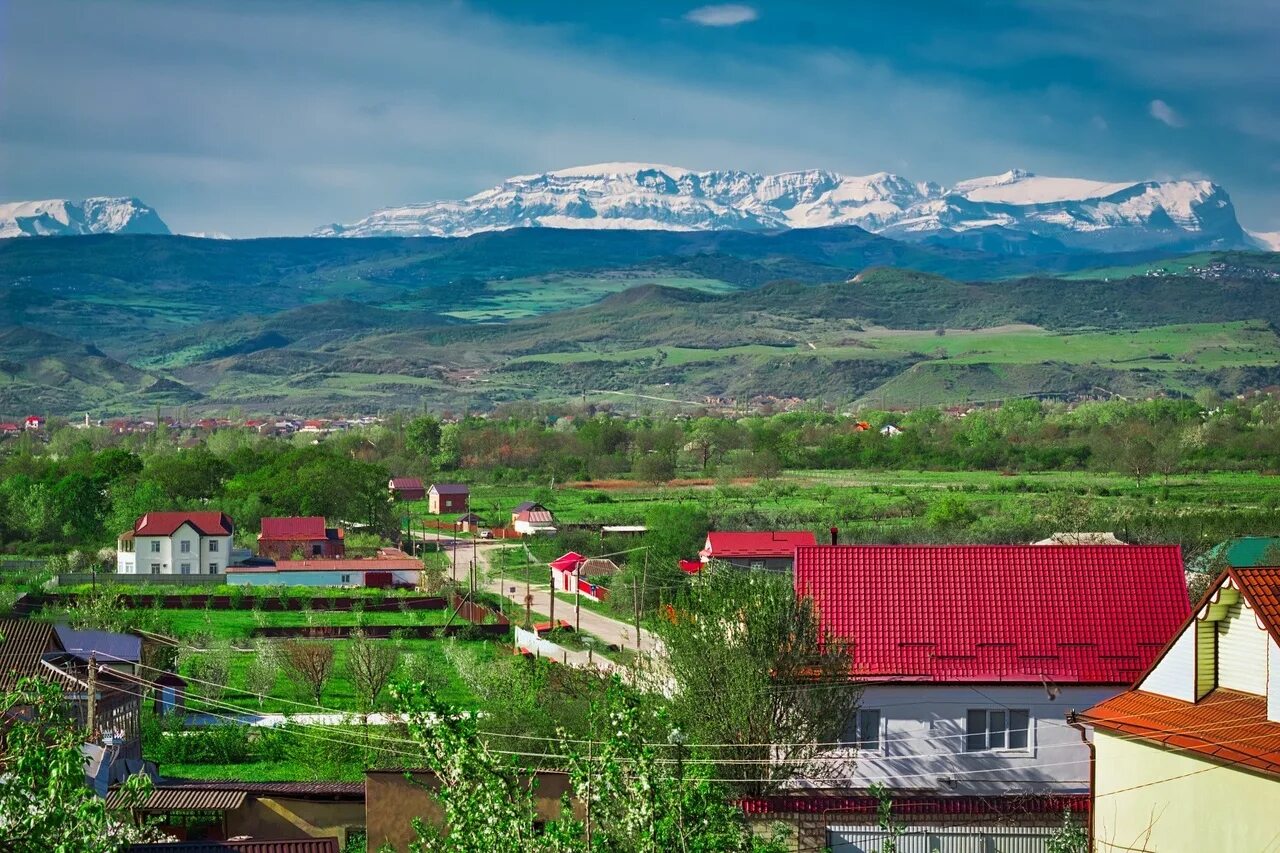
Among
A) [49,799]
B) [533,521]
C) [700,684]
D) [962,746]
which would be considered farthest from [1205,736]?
[533,521]

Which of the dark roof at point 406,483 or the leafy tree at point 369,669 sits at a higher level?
the dark roof at point 406,483

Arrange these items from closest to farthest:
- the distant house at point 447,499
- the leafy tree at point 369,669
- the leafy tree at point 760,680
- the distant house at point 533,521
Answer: the leafy tree at point 760,680 < the leafy tree at point 369,669 < the distant house at point 533,521 < the distant house at point 447,499

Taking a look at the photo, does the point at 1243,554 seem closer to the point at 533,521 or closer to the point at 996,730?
the point at 996,730

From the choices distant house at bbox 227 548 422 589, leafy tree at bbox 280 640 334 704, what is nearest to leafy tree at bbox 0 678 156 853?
Answer: leafy tree at bbox 280 640 334 704

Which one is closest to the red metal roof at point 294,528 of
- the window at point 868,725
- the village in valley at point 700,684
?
the village in valley at point 700,684

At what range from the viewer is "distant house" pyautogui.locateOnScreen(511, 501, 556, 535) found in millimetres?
75887

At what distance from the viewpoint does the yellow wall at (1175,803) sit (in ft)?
41.9

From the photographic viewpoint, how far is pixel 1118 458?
372 ft

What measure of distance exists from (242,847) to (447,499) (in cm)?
7605

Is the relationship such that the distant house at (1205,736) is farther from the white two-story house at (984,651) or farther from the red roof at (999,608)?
the red roof at (999,608)

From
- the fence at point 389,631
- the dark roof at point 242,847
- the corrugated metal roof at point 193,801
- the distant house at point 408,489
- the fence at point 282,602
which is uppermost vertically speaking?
the distant house at point 408,489

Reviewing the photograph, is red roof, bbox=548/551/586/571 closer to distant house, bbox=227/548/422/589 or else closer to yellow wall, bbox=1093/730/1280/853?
distant house, bbox=227/548/422/589

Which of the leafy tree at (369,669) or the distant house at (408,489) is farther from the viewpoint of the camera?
the distant house at (408,489)

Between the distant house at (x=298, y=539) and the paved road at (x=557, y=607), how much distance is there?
585cm
